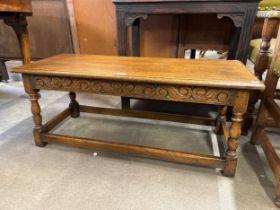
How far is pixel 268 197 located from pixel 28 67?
150 cm

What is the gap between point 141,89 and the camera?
110 centimetres

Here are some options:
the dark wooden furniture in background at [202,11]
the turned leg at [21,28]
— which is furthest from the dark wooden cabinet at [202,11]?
the turned leg at [21,28]

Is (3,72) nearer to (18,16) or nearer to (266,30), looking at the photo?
(18,16)

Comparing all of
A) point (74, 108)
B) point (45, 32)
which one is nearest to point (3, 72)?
point (45, 32)

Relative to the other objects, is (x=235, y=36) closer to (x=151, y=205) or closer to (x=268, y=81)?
(x=268, y=81)

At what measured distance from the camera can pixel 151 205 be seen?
3.35ft

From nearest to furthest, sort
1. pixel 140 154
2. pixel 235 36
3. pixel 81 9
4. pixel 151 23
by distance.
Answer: pixel 140 154 < pixel 235 36 < pixel 151 23 < pixel 81 9

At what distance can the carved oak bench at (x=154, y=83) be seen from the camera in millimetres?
1001

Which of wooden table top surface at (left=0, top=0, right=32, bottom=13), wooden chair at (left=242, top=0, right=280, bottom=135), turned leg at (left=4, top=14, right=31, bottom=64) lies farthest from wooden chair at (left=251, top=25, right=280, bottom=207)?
turned leg at (left=4, top=14, right=31, bottom=64)

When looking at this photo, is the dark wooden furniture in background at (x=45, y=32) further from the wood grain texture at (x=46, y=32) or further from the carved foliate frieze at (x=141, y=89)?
the carved foliate frieze at (x=141, y=89)

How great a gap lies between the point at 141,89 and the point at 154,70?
0.14 metres

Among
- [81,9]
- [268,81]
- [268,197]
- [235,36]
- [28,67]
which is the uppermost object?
[81,9]

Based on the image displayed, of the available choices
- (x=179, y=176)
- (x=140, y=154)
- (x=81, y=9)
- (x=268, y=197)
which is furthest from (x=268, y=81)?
(x=81, y=9)

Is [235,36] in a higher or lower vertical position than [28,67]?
higher
